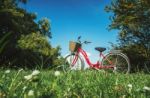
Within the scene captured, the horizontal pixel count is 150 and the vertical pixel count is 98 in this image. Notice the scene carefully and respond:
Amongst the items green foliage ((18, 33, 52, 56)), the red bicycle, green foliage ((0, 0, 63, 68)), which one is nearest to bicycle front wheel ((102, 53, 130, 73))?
the red bicycle

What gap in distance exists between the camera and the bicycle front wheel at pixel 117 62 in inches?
648

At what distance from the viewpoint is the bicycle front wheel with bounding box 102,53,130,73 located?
16453 mm

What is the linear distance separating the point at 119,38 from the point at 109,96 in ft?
101

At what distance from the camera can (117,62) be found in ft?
53.9

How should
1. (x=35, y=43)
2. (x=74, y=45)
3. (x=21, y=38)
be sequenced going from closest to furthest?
(x=74, y=45) < (x=21, y=38) < (x=35, y=43)

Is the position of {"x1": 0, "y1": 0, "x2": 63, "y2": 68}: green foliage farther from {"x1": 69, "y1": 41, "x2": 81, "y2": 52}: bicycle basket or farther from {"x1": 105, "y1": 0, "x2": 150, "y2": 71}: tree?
{"x1": 69, "y1": 41, "x2": 81, "y2": 52}: bicycle basket

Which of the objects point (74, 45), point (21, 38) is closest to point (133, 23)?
point (21, 38)

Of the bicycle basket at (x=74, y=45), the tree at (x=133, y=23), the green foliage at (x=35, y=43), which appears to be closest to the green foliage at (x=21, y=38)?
the green foliage at (x=35, y=43)

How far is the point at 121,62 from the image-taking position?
16812mm

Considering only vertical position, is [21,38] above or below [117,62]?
above

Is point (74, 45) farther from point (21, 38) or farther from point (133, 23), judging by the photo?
point (21, 38)

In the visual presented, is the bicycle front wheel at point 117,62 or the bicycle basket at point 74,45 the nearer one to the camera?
the bicycle front wheel at point 117,62

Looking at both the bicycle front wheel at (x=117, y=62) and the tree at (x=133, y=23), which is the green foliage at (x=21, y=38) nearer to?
the tree at (x=133, y=23)

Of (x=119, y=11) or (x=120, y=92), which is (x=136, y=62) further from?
(x=120, y=92)
